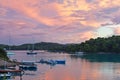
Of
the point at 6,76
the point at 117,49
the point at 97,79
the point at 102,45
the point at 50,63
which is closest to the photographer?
the point at 6,76

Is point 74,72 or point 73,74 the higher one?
point 74,72

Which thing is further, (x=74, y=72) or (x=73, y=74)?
(x=74, y=72)

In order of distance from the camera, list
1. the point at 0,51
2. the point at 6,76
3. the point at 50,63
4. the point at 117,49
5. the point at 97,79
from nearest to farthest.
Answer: the point at 6,76, the point at 97,79, the point at 0,51, the point at 50,63, the point at 117,49

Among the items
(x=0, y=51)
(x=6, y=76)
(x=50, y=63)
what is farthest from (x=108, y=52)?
(x=6, y=76)

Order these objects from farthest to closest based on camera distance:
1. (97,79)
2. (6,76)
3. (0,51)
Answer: (0,51) → (97,79) → (6,76)

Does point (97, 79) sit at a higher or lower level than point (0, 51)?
lower

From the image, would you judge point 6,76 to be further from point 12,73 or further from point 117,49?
point 117,49

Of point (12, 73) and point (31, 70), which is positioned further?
point (31, 70)

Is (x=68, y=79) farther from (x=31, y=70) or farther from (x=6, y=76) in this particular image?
(x=31, y=70)

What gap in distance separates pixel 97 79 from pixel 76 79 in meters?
3.46

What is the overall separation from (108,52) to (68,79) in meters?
134

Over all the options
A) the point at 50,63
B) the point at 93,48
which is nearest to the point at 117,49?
the point at 93,48

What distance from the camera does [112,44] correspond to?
187625 mm

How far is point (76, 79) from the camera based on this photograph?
5709 centimetres
